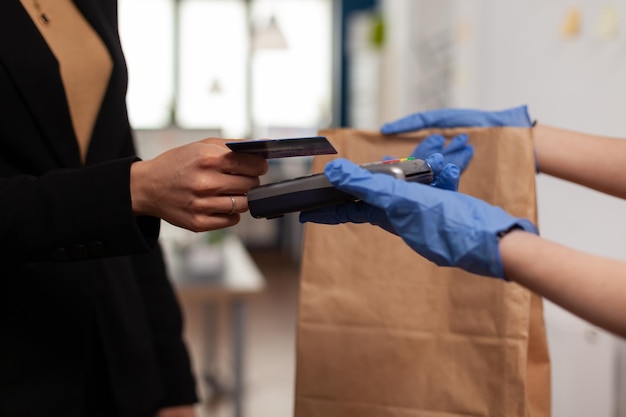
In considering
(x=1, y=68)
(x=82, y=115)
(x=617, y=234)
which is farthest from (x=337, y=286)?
(x=617, y=234)

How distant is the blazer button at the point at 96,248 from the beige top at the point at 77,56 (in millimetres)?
233

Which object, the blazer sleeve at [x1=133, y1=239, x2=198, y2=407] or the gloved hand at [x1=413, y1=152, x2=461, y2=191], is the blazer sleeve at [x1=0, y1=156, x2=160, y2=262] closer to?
the gloved hand at [x1=413, y1=152, x2=461, y2=191]

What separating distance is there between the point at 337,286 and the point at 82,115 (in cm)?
47

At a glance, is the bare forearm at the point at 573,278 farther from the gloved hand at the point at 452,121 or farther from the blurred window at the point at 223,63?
the blurred window at the point at 223,63

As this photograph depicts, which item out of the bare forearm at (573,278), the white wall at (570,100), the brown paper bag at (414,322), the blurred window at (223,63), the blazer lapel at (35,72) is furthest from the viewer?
the blurred window at (223,63)

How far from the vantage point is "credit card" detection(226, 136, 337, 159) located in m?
0.73

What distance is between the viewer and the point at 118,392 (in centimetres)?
104

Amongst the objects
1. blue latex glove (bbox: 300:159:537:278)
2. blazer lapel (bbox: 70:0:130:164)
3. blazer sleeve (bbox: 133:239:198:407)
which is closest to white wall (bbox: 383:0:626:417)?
blazer sleeve (bbox: 133:239:198:407)

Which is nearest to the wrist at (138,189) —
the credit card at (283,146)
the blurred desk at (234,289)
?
the credit card at (283,146)

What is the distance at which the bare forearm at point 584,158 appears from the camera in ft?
3.23

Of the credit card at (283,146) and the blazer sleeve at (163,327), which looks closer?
the credit card at (283,146)

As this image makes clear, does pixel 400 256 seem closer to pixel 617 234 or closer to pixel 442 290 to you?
pixel 442 290

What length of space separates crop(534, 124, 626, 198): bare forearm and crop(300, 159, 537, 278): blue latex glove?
1.16 feet

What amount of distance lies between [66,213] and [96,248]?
0.18ft
